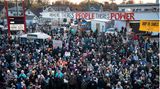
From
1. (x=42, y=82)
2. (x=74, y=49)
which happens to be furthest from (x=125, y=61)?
(x=42, y=82)

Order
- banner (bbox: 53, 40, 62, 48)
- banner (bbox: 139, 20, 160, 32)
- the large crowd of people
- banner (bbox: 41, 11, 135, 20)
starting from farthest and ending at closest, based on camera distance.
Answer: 1. banner (bbox: 41, 11, 135, 20)
2. banner (bbox: 53, 40, 62, 48)
3. banner (bbox: 139, 20, 160, 32)
4. the large crowd of people

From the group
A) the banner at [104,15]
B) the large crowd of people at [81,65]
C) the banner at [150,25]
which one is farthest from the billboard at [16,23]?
the banner at [150,25]

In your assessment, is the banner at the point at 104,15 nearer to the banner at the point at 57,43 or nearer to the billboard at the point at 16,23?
the billboard at the point at 16,23

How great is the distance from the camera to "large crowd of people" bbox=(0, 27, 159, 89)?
16.7 meters

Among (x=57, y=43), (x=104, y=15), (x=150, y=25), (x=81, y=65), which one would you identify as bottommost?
(x=81, y=65)

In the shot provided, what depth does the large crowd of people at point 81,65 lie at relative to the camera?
659 inches

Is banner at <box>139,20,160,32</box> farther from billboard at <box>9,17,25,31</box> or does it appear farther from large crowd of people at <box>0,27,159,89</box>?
billboard at <box>9,17,25,31</box>

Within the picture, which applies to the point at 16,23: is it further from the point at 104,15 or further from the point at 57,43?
the point at 104,15

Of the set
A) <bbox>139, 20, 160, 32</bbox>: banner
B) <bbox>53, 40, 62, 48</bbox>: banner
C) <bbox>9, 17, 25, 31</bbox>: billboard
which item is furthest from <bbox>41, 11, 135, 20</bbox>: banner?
<bbox>53, 40, 62, 48</bbox>: banner

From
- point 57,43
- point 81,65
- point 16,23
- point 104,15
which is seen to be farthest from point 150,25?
point 16,23

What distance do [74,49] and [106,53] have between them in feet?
8.34

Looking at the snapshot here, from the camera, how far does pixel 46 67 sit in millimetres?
18641

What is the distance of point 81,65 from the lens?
19.2m

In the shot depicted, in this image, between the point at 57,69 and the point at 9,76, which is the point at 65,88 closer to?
the point at 57,69
